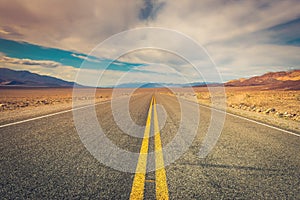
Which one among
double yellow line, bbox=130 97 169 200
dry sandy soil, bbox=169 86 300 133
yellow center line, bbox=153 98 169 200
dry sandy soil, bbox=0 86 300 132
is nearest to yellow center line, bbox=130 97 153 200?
double yellow line, bbox=130 97 169 200

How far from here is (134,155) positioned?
3.51m

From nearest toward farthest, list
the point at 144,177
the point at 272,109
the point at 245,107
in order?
1. the point at 144,177
2. the point at 272,109
3. the point at 245,107

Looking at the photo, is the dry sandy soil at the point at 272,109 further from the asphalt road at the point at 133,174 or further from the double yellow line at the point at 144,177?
the double yellow line at the point at 144,177

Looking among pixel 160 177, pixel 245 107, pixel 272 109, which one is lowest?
pixel 245 107

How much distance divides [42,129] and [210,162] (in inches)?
179

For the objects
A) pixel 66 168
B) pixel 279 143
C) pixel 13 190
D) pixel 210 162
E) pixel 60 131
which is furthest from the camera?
pixel 60 131

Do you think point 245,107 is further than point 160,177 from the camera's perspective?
Yes

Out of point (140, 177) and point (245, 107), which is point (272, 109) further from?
point (140, 177)

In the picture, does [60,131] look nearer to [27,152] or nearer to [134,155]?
[27,152]

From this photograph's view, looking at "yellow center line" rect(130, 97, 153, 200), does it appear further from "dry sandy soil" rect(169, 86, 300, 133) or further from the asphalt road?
"dry sandy soil" rect(169, 86, 300, 133)

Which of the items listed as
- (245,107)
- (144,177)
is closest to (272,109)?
(245,107)

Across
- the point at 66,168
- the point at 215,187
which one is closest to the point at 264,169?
the point at 215,187

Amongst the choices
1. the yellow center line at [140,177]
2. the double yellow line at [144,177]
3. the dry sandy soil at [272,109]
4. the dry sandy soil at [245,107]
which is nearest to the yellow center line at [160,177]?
the double yellow line at [144,177]

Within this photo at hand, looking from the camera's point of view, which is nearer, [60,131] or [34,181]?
[34,181]
